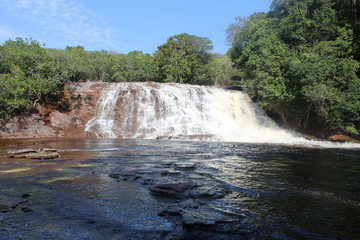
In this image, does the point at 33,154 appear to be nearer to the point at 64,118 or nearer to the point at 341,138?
the point at 64,118

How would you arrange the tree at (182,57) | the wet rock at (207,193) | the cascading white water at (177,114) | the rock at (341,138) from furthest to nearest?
the tree at (182,57) → the cascading white water at (177,114) → the rock at (341,138) → the wet rock at (207,193)

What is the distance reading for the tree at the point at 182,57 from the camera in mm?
34344

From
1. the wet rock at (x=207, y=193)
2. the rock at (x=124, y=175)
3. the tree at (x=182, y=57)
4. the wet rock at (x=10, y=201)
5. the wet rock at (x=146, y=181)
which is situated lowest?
the rock at (x=124, y=175)

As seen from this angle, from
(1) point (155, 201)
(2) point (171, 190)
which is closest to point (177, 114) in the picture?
(2) point (171, 190)

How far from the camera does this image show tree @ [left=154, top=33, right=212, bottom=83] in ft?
113

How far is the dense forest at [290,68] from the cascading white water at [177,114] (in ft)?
6.78

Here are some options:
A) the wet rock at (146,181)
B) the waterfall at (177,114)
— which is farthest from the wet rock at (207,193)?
the waterfall at (177,114)

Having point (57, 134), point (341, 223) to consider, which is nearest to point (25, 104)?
point (57, 134)

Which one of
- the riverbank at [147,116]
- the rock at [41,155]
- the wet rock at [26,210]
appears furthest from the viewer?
the riverbank at [147,116]

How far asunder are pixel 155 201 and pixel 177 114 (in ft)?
53.4

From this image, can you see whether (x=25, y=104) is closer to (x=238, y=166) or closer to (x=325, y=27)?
(x=238, y=166)

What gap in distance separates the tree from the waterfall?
37.2 feet

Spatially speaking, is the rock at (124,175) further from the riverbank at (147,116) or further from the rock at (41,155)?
the riverbank at (147,116)

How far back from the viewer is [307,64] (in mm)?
17438
